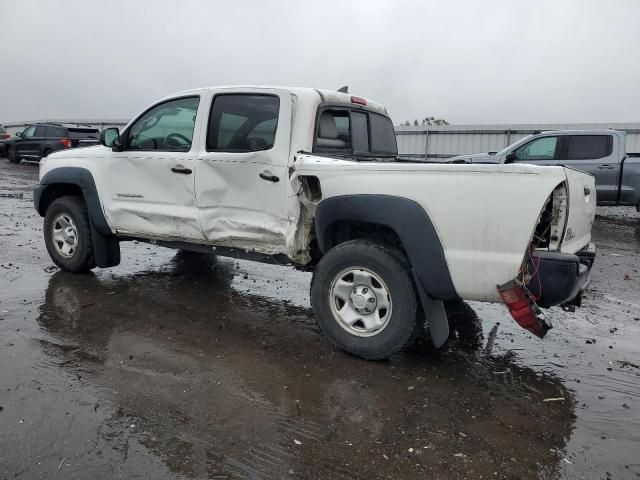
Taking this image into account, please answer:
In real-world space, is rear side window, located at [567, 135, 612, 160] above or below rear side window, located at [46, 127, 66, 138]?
below

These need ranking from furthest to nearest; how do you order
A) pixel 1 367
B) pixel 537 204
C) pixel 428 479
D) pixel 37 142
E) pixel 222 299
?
pixel 37 142, pixel 222 299, pixel 1 367, pixel 537 204, pixel 428 479

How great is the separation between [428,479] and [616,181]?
33.4 ft

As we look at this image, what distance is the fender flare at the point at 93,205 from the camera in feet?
18.4

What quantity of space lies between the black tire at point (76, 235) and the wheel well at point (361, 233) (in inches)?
121

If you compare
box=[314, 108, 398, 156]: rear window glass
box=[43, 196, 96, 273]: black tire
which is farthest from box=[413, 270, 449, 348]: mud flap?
box=[43, 196, 96, 273]: black tire

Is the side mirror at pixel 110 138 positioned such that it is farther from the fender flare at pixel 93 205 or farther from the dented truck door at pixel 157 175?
the fender flare at pixel 93 205

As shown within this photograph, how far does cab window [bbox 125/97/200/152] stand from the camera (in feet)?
16.4

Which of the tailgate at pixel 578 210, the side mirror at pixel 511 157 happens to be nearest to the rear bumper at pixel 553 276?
the tailgate at pixel 578 210

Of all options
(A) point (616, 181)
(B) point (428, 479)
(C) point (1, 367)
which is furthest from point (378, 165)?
(A) point (616, 181)

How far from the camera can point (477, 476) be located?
2.62 metres

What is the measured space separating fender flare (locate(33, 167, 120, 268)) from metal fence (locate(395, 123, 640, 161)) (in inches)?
396

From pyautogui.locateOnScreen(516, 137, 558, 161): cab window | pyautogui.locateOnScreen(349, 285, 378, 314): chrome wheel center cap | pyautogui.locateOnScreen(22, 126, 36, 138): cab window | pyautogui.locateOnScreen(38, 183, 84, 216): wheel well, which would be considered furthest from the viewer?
pyautogui.locateOnScreen(22, 126, 36, 138): cab window

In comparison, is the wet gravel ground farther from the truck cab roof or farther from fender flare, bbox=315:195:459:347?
the truck cab roof

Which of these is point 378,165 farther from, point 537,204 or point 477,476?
point 477,476
